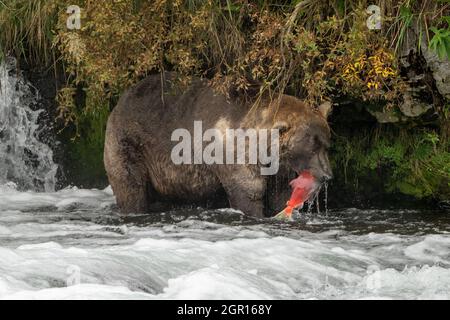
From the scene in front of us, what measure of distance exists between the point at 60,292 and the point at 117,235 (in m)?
2.23

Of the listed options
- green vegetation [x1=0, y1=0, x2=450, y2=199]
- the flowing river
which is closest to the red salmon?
the flowing river

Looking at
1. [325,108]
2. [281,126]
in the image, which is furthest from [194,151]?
[325,108]

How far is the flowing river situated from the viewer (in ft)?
16.4

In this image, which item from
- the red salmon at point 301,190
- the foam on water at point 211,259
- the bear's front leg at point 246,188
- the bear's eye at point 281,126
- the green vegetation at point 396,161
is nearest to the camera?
the foam on water at point 211,259

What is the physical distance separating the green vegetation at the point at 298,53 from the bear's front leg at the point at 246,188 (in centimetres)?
63

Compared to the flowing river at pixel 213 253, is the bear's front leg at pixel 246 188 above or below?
above

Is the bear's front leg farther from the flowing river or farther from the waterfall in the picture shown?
the waterfall

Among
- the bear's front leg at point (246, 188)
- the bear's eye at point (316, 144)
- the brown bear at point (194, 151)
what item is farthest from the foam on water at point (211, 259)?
the bear's eye at point (316, 144)

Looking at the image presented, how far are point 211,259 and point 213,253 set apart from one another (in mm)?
181

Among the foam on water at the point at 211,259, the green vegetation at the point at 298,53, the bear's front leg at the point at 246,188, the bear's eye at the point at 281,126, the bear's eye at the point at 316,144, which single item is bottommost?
the foam on water at the point at 211,259

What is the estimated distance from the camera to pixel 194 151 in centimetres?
808

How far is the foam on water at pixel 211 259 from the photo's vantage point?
496cm

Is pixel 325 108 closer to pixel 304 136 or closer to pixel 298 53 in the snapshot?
pixel 304 136

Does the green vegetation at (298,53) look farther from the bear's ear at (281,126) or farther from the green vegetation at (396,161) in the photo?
the bear's ear at (281,126)
